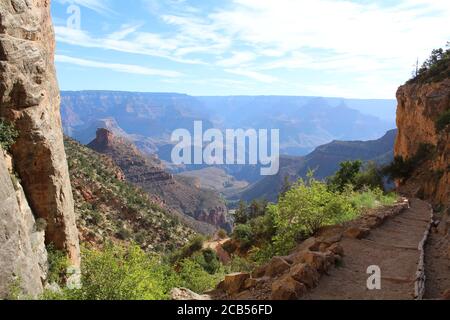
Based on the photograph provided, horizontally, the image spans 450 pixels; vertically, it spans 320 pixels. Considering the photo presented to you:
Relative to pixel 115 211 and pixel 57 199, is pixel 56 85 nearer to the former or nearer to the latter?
pixel 57 199

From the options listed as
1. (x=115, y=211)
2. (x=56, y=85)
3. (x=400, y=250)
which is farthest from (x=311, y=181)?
(x=115, y=211)

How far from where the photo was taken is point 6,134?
1812cm

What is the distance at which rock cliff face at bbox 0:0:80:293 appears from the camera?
60.3 ft

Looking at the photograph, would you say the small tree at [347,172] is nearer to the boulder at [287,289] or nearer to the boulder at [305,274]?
the boulder at [305,274]

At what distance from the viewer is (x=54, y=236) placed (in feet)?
69.6

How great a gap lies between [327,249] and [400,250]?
9.77 feet

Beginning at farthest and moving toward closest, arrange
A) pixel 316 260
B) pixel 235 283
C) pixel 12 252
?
pixel 12 252 → pixel 235 283 → pixel 316 260

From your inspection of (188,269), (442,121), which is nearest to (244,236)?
(188,269)

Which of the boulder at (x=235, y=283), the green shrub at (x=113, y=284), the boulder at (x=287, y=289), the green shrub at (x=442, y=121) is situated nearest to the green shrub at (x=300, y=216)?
the boulder at (x=235, y=283)

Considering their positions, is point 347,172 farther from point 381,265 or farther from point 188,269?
point 381,265

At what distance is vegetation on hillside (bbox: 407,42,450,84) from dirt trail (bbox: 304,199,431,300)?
37842mm

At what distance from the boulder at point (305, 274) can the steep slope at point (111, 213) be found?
110 feet

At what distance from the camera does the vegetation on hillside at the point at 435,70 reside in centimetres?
4906

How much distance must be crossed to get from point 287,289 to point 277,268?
191 cm
